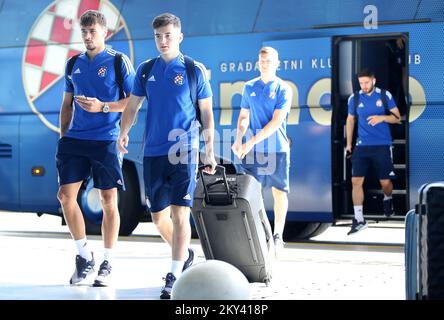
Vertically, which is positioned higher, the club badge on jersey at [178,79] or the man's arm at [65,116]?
the club badge on jersey at [178,79]

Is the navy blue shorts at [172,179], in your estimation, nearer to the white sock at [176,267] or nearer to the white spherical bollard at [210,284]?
the white sock at [176,267]

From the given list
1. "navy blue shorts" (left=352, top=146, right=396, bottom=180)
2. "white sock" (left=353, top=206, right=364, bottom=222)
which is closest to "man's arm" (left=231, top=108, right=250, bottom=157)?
"navy blue shorts" (left=352, top=146, right=396, bottom=180)

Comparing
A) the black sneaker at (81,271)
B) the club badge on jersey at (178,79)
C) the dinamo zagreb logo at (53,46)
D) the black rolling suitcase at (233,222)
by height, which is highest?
the dinamo zagreb logo at (53,46)

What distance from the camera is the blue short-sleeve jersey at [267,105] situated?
11.6 m

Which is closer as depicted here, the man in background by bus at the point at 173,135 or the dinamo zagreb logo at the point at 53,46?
the man in background by bus at the point at 173,135

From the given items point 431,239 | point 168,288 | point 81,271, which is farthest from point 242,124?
point 431,239

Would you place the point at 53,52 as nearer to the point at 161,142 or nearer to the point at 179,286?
the point at 161,142

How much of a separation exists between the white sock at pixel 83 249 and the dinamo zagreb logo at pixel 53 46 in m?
5.35

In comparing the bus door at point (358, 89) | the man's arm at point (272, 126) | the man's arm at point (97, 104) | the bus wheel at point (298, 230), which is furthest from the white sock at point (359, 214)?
the man's arm at point (97, 104)

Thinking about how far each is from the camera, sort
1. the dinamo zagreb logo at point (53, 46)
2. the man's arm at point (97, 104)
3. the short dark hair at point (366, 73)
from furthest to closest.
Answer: the dinamo zagreb logo at point (53, 46)
the short dark hair at point (366, 73)
the man's arm at point (97, 104)

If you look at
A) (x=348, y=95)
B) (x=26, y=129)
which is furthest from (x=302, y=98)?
(x=26, y=129)

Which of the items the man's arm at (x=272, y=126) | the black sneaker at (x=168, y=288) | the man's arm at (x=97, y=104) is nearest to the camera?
the black sneaker at (x=168, y=288)

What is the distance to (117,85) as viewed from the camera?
964 centimetres

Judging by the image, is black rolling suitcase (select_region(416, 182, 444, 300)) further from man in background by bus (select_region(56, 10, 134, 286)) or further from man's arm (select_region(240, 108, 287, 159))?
man's arm (select_region(240, 108, 287, 159))
